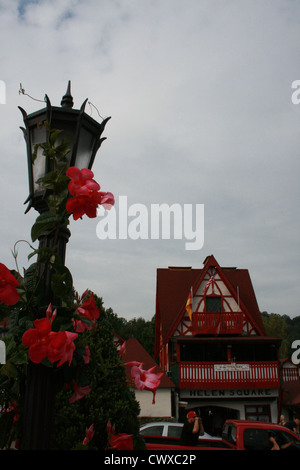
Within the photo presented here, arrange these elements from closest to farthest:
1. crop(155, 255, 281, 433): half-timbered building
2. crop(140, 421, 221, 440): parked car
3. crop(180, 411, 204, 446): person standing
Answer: crop(180, 411, 204, 446): person standing < crop(140, 421, 221, 440): parked car < crop(155, 255, 281, 433): half-timbered building

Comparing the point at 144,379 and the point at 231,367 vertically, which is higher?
the point at 144,379

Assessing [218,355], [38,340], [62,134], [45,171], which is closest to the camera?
[38,340]

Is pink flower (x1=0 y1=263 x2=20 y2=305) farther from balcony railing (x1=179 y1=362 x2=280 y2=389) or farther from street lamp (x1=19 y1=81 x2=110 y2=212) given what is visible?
balcony railing (x1=179 y1=362 x2=280 y2=389)

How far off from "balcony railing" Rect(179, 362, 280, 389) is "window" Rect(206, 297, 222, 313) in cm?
301

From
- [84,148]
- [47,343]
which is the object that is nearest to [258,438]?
[84,148]

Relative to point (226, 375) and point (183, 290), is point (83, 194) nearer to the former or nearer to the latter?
point (226, 375)

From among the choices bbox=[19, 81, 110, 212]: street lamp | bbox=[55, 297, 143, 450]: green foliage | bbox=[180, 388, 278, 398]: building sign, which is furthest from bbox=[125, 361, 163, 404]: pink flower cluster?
bbox=[180, 388, 278, 398]: building sign

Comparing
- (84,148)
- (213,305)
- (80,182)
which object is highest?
(213,305)

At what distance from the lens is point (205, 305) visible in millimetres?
22188

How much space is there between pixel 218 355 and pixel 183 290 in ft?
16.9

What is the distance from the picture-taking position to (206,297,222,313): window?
877 inches

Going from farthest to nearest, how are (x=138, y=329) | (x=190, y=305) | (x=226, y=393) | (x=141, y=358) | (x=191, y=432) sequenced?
(x=138, y=329)
(x=190, y=305)
(x=141, y=358)
(x=226, y=393)
(x=191, y=432)

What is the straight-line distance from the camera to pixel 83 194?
203 centimetres
